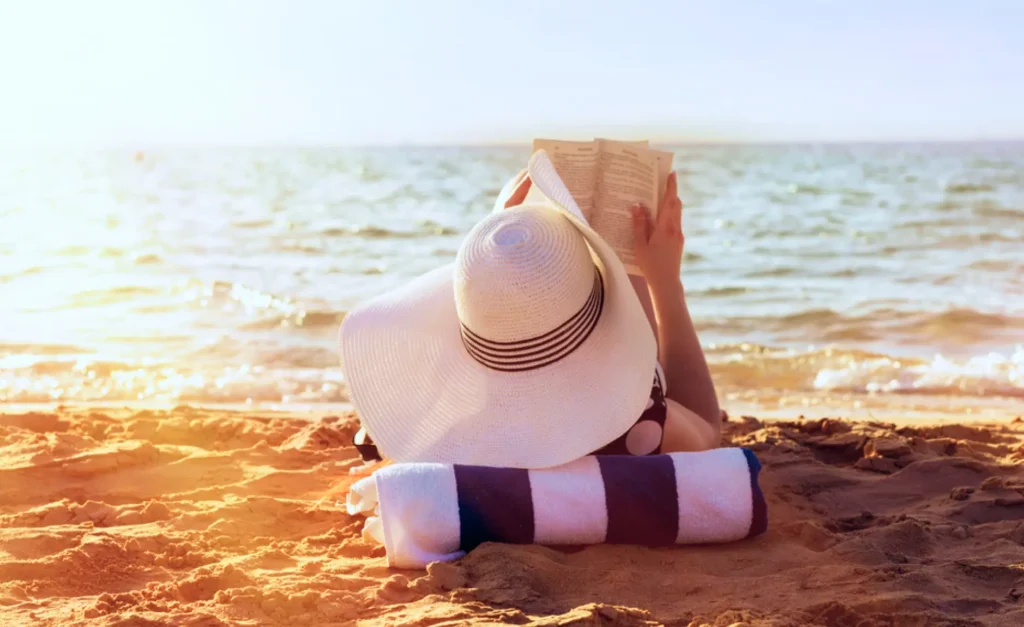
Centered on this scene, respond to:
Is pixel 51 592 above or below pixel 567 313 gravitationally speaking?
below

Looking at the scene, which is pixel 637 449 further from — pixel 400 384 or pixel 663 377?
pixel 400 384

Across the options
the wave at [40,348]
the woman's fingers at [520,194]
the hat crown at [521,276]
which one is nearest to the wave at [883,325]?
the woman's fingers at [520,194]

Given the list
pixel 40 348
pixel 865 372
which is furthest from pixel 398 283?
pixel 865 372

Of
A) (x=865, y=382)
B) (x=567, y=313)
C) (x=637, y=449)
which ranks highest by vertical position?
(x=567, y=313)

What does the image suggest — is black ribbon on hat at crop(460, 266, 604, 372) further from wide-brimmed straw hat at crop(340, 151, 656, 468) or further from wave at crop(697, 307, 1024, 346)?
wave at crop(697, 307, 1024, 346)

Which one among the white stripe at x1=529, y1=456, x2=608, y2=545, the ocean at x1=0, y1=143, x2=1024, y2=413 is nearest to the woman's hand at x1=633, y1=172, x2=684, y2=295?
the white stripe at x1=529, y1=456, x2=608, y2=545

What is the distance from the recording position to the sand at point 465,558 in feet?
7.27

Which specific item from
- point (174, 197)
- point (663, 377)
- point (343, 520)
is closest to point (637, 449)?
point (663, 377)

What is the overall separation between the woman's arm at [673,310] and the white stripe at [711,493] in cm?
48

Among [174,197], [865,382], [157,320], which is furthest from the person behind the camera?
[174,197]

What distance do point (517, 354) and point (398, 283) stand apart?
718 cm

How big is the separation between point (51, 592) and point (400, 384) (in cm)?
101

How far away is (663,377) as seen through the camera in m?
2.96

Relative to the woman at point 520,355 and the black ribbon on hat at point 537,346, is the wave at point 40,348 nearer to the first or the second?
the woman at point 520,355
